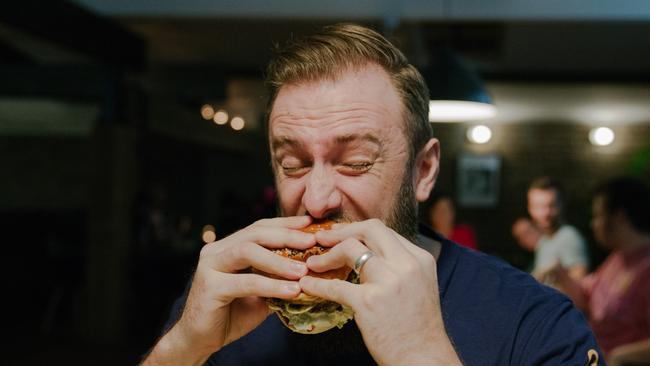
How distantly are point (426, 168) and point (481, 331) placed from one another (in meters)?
0.40

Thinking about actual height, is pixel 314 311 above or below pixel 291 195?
below

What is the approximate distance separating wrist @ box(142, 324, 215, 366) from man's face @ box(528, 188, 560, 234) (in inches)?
128

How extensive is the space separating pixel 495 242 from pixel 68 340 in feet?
19.2

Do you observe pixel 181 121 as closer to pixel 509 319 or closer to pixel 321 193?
pixel 321 193

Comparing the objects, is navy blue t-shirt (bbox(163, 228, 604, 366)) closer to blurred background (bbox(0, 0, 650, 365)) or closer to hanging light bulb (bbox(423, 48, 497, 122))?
hanging light bulb (bbox(423, 48, 497, 122))

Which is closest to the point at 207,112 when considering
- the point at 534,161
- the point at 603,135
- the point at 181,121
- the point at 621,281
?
the point at 181,121

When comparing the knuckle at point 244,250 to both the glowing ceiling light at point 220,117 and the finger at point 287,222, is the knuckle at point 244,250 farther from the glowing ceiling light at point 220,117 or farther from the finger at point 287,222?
the glowing ceiling light at point 220,117

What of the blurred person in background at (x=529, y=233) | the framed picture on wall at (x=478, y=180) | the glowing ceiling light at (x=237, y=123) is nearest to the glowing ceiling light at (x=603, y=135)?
the framed picture on wall at (x=478, y=180)

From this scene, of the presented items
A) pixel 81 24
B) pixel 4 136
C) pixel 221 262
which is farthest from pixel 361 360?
pixel 4 136

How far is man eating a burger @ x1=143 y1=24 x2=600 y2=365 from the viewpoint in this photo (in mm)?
1088

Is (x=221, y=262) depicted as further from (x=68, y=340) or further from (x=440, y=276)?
(x=68, y=340)

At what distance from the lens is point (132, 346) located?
6922 millimetres

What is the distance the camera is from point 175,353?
1.29 meters

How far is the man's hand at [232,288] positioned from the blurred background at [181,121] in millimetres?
2693
